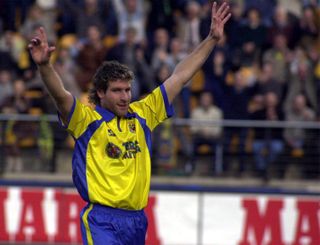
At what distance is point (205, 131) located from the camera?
14.7 m

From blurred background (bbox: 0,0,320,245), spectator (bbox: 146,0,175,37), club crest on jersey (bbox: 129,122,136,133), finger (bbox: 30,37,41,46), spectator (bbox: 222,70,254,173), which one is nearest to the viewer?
finger (bbox: 30,37,41,46)

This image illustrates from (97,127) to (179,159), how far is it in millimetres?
7184

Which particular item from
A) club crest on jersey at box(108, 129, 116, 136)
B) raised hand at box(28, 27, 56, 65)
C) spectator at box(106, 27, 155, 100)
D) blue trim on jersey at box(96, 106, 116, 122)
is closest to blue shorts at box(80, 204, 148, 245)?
club crest on jersey at box(108, 129, 116, 136)

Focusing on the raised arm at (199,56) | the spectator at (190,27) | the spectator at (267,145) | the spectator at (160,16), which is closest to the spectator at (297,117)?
the spectator at (267,145)

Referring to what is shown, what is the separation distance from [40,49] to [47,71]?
6.6 inches

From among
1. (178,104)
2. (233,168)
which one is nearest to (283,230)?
(233,168)

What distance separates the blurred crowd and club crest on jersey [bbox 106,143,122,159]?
7109 millimetres

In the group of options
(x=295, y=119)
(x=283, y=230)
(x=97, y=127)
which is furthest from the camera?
(x=295, y=119)

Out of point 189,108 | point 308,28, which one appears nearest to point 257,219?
point 189,108

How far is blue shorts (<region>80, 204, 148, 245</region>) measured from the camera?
24.5 ft

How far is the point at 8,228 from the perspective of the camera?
46.1 feet

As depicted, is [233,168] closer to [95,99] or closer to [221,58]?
[221,58]

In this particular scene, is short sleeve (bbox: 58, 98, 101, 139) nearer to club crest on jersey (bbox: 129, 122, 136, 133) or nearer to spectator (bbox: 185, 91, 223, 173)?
club crest on jersey (bbox: 129, 122, 136, 133)

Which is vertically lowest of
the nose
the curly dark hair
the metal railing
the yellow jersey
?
the metal railing
